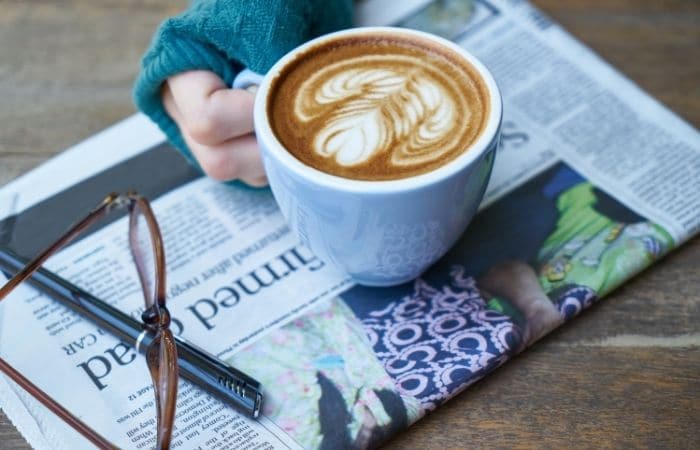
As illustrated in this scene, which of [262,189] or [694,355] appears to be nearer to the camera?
[694,355]

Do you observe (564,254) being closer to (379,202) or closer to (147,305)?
(379,202)

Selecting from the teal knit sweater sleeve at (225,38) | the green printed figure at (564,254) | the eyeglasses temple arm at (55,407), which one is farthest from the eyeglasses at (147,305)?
the green printed figure at (564,254)

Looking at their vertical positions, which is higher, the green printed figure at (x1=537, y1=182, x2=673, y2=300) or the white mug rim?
the white mug rim

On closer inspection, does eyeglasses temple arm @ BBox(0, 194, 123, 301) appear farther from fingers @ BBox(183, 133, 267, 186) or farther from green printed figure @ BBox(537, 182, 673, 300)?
green printed figure @ BBox(537, 182, 673, 300)

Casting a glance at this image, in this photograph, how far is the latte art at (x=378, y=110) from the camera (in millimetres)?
494

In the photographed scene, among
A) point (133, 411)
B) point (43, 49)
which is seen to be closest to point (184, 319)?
point (133, 411)

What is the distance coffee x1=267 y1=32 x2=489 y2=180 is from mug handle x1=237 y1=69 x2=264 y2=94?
4 cm

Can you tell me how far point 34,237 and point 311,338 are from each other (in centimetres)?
26

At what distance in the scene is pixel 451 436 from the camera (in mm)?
510

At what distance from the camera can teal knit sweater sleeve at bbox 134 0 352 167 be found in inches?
21.7

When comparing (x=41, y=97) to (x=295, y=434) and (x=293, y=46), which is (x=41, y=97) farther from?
(x=295, y=434)

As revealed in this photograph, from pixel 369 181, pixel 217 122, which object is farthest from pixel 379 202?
pixel 217 122

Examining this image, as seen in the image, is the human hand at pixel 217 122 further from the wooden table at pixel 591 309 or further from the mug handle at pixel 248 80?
the wooden table at pixel 591 309

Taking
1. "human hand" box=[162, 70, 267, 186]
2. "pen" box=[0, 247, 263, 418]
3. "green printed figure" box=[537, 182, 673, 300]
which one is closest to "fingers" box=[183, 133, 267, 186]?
"human hand" box=[162, 70, 267, 186]
